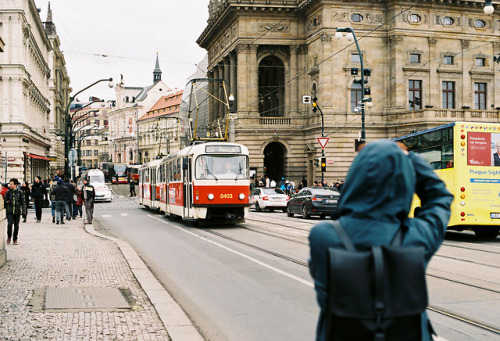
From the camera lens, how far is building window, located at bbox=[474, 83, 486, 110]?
190ft

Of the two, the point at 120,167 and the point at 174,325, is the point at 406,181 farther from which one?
the point at 120,167

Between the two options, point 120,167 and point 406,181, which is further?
point 120,167

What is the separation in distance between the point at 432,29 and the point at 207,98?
30.9m

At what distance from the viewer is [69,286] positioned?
31.6 ft

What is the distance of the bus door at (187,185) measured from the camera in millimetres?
22695

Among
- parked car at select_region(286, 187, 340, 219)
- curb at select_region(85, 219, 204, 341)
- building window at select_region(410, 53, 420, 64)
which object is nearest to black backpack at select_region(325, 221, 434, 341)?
curb at select_region(85, 219, 204, 341)

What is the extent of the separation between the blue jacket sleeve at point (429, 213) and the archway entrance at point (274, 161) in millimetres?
58966

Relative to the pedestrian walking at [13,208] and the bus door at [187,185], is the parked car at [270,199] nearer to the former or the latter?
the bus door at [187,185]

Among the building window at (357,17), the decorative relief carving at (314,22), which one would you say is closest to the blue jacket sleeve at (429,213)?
the building window at (357,17)

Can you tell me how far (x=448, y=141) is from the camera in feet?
59.1

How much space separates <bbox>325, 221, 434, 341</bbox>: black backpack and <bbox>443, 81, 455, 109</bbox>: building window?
57.1 metres

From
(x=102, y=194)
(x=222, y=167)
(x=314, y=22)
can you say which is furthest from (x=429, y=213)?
(x=314, y=22)

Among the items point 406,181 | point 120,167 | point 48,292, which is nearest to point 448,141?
point 48,292

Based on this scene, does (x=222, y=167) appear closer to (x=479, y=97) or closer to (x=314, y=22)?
(x=314, y=22)
